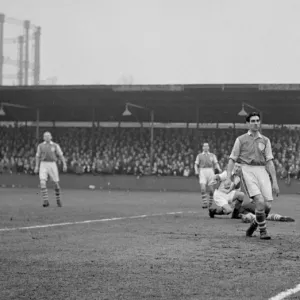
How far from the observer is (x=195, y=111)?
45.6 m

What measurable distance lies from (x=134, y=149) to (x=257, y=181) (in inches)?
1284

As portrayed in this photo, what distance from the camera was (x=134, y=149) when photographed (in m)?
44.0

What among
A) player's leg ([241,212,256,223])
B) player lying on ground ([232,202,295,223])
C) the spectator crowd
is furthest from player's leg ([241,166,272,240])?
the spectator crowd

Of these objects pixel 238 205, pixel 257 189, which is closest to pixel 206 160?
pixel 238 205

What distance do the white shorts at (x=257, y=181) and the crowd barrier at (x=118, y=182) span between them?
86.8 feet

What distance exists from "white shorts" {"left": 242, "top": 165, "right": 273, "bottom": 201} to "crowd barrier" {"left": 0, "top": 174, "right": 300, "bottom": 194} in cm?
2645

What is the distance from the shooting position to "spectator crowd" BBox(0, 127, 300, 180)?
40.5 meters

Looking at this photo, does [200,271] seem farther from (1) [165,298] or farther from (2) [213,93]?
(2) [213,93]

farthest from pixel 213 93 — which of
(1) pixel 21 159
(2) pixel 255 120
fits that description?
(2) pixel 255 120

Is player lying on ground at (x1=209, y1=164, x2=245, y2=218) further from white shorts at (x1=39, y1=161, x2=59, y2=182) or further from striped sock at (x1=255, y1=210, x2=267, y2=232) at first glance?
white shorts at (x1=39, y1=161, x2=59, y2=182)

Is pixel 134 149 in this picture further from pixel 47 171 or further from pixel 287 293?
pixel 287 293

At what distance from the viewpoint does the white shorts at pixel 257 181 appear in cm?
1138
